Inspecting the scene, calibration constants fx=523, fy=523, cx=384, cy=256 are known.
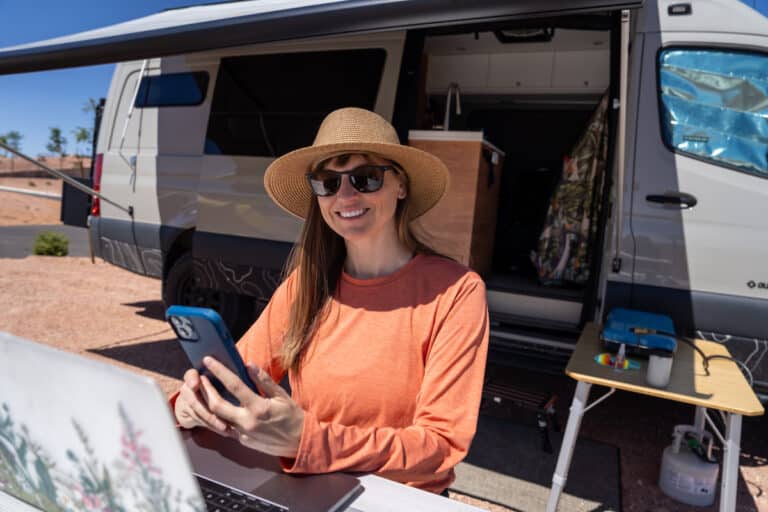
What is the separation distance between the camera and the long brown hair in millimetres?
1339

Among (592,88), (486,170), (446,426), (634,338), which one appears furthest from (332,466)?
(592,88)

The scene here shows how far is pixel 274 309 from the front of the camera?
1445mm

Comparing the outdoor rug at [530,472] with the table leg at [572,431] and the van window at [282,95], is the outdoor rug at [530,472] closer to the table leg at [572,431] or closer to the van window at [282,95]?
the table leg at [572,431]

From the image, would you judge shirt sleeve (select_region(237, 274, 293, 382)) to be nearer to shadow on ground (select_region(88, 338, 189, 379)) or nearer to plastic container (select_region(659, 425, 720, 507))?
plastic container (select_region(659, 425, 720, 507))

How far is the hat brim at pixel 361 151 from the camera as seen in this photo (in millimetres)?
1313

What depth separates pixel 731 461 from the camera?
183 centimetres

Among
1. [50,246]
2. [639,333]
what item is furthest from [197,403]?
[50,246]

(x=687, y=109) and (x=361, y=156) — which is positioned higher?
(x=687, y=109)

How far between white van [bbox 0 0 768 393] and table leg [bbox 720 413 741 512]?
916mm

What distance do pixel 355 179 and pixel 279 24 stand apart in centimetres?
125

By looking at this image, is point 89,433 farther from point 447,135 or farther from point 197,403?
point 447,135

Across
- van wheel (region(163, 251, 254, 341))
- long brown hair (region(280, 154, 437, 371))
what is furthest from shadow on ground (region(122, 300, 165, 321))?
long brown hair (region(280, 154, 437, 371))

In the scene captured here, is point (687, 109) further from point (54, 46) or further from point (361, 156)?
point (54, 46)

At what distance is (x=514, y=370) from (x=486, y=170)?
151cm
